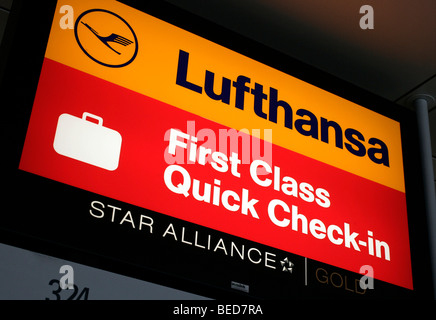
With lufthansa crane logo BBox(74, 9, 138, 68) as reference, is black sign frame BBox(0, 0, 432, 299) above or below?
below

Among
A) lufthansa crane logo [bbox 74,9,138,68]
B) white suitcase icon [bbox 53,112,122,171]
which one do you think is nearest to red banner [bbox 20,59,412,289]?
white suitcase icon [bbox 53,112,122,171]

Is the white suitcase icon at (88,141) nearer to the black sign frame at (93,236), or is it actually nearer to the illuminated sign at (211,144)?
the illuminated sign at (211,144)

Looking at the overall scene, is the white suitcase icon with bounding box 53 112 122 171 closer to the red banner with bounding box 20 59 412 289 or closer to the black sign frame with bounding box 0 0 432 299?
the red banner with bounding box 20 59 412 289

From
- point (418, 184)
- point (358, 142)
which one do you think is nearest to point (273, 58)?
point (358, 142)

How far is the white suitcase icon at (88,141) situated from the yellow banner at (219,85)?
0.19 meters

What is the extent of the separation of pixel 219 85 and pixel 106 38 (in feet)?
1.33

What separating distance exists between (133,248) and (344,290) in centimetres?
69

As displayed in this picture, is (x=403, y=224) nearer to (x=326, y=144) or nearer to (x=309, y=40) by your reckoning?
(x=326, y=144)

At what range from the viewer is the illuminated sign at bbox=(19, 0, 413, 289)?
1880mm

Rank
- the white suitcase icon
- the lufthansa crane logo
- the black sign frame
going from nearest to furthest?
the black sign frame, the white suitcase icon, the lufthansa crane logo

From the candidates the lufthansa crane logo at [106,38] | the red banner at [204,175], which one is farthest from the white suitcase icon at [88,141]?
the lufthansa crane logo at [106,38]

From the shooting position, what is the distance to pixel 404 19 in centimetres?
254

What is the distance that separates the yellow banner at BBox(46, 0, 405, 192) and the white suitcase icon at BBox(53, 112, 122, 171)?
192mm

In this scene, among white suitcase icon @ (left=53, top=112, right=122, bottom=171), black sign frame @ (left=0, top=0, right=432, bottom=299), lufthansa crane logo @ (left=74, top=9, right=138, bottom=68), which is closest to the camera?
black sign frame @ (left=0, top=0, right=432, bottom=299)
